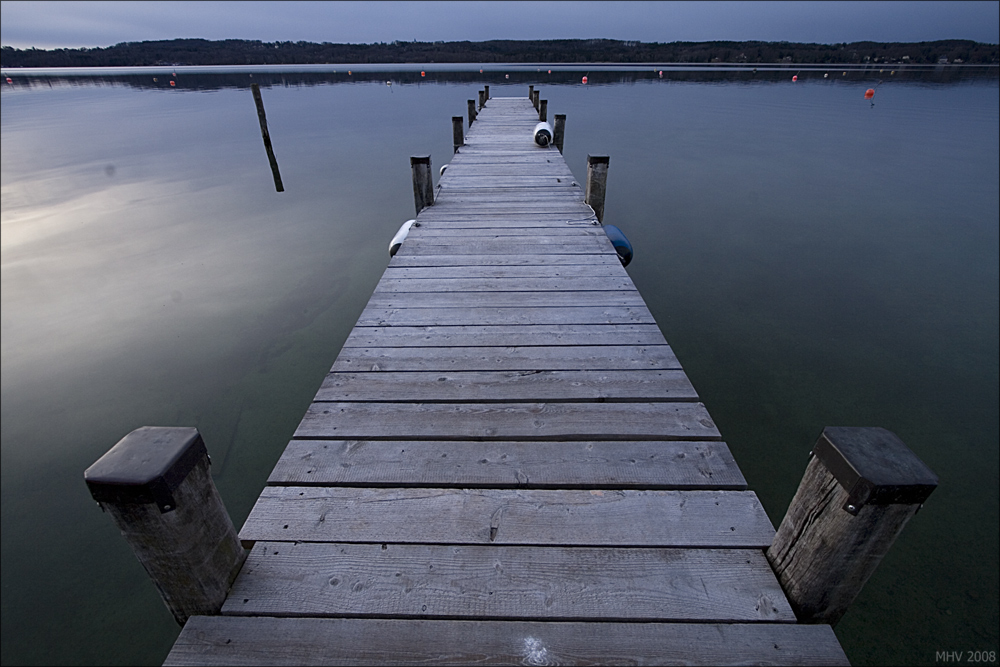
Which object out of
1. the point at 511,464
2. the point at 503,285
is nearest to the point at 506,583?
the point at 511,464

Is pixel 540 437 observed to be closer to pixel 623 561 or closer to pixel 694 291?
pixel 623 561

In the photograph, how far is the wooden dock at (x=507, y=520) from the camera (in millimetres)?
1600

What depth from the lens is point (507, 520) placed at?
2018mm

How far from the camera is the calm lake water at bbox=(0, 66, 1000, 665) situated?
3.14m

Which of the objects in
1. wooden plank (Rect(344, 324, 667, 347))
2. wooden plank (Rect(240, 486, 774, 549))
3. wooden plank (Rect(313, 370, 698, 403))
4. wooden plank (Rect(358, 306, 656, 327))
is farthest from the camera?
wooden plank (Rect(358, 306, 656, 327))

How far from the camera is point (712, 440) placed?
246cm

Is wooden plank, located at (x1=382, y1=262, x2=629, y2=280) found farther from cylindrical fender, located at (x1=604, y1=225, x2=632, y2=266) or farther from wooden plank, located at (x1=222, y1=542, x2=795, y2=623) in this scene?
wooden plank, located at (x1=222, y1=542, x2=795, y2=623)

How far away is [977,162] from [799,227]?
1065 cm

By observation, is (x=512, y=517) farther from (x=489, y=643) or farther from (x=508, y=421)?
(x=508, y=421)

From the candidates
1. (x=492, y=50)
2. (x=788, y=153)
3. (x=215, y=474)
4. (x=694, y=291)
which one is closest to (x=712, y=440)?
(x=215, y=474)

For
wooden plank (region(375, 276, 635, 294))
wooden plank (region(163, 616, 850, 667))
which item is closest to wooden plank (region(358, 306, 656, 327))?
wooden plank (region(375, 276, 635, 294))

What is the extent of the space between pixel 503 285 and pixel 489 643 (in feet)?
10.1

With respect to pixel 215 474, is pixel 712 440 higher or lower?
higher

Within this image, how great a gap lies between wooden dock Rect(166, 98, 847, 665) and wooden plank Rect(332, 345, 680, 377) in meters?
0.01
